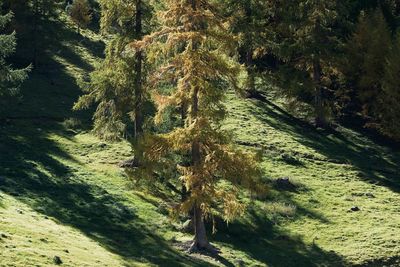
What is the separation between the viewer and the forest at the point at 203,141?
26484 mm

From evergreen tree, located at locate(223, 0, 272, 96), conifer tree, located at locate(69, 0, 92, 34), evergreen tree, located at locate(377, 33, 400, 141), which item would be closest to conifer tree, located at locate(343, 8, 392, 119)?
evergreen tree, located at locate(377, 33, 400, 141)

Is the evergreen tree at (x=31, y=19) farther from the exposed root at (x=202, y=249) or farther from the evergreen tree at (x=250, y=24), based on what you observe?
the exposed root at (x=202, y=249)

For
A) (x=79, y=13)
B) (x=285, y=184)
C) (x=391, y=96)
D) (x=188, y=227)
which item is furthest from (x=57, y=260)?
(x=79, y=13)

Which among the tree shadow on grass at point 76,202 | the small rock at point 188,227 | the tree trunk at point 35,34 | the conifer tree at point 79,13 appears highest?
the conifer tree at point 79,13

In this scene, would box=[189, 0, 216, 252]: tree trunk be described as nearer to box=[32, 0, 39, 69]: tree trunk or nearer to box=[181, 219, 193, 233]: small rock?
box=[181, 219, 193, 233]: small rock

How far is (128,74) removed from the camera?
34781 mm

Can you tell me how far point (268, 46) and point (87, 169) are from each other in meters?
23.3

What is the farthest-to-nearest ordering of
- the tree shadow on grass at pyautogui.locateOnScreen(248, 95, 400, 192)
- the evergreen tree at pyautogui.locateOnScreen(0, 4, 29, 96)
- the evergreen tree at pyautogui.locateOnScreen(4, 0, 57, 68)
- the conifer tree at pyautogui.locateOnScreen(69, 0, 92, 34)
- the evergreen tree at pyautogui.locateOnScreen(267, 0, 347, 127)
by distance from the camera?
1. the conifer tree at pyautogui.locateOnScreen(69, 0, 92, 34)
2. the evergreen tree at pyautogui.locateOnScreen(4, 0, 57, 68)
3. the evergreen tree at pyautogui.locateOnScreen(267, 0, 347, 127)
4. the tree shadow on grass at pyautogui.locateOnScreen(248, 95, 400, 192)
5. the evergreen tree at pyautogui.locateOnScreen(0, 4, 29, 96)

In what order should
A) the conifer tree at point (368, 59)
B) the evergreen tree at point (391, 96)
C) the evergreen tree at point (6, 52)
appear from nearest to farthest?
the evergreen tree at point (6, 52) → the evergreen tree at point (391, 96) → the conifer tree at point (368, 59)

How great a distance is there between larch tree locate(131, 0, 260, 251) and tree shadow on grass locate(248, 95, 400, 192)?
17466 mm

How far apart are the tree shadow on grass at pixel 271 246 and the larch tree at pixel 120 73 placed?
8.79 m

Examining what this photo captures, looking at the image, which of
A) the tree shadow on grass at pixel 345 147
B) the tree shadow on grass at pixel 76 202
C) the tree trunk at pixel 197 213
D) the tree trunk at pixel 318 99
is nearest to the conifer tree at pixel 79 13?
the tree shadow on grass at pixel 345 147

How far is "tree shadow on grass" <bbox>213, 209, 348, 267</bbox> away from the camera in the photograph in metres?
28.8

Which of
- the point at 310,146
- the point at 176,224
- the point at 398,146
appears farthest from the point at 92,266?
the point at 398,146
